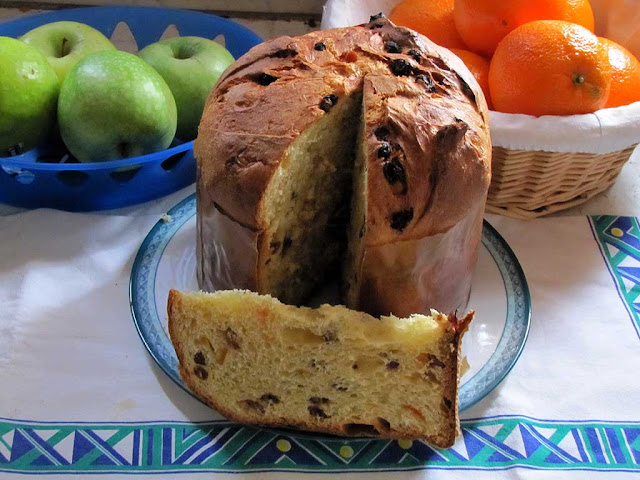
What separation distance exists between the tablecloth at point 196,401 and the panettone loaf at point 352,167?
22 cm

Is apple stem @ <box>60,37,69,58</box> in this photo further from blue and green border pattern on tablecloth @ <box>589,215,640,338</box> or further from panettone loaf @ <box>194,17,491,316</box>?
blue and green border pattern on tablecloth @ <box>589,215,640,338</box>

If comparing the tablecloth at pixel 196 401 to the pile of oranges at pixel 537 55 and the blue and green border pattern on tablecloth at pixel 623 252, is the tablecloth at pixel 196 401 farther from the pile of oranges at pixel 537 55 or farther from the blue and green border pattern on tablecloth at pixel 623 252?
the pile of oranges at pixel 537 55

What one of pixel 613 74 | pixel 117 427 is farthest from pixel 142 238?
pixel 613 74

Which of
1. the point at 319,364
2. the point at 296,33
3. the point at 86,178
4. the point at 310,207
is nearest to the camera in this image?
the point at 319,364

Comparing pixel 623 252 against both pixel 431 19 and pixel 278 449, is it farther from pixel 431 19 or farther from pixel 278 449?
pixel 278 449

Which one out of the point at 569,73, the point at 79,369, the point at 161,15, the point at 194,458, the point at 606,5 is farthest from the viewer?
the point at 161,15

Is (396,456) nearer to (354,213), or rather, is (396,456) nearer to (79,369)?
(354,213)

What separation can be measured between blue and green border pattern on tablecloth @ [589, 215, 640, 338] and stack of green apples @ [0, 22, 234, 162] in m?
1.07

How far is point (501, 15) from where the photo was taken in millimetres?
1526

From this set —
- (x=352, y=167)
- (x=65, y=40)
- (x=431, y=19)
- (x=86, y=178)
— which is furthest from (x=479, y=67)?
(x=65, y=40)

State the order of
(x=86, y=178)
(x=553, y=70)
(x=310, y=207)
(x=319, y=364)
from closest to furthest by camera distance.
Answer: (x=319, y=364)
(x=310, y=207)
(x=553, y=70)
(x=86, y=178)

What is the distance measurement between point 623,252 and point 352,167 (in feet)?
2.36

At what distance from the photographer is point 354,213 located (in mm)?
1255

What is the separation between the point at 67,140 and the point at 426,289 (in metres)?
0.90
